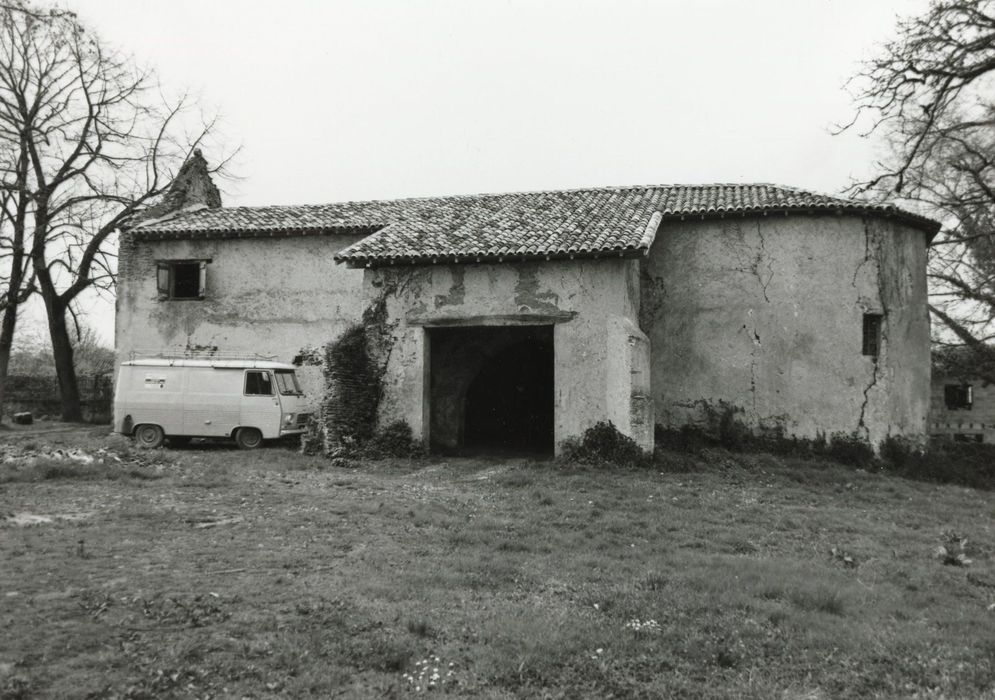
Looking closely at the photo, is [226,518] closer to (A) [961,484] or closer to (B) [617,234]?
(B) [617,234]

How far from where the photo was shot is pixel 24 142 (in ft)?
76.7

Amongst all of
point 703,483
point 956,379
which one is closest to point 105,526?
point 703,483

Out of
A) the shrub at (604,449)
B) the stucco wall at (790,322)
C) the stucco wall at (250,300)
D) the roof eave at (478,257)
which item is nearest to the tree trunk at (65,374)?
the stucco wall at (250,300)

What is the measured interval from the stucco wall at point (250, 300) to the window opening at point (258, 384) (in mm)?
2387

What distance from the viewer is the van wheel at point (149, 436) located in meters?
16.2

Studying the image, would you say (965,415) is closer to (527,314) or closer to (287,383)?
(527,314)

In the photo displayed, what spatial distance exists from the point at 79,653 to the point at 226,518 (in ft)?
14.3

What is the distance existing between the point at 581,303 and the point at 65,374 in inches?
730

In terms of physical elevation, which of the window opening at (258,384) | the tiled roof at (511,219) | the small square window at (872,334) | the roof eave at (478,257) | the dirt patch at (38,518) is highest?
the tiled roof at (511,219)

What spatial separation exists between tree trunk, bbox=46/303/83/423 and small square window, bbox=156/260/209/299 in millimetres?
6860

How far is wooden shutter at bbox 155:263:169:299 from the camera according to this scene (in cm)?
1936

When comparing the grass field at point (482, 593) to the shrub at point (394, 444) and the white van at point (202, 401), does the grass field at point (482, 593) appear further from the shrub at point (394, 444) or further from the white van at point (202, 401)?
the white van at point (202, 401)

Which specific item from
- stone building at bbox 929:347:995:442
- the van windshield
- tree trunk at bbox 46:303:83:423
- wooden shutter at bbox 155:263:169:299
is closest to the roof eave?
the van windshield

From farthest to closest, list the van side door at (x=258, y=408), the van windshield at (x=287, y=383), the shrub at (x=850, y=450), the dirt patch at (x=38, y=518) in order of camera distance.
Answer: the van windshield at (x=287, y=383) → the van side door at (x=258, y=408) → the shrub at (x=850, y=450) → the dirt patch at (x=38, y=518)
